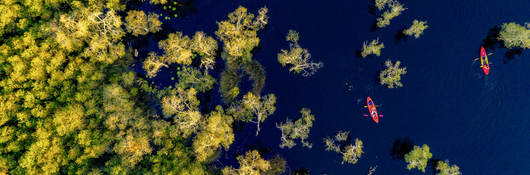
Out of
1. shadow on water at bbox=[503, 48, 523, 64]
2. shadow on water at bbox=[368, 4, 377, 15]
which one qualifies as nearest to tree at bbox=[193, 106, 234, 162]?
shadow on water at bbox=[368, 4, 377, 15]

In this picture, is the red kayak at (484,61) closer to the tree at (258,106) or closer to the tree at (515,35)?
the tree at (515,35)

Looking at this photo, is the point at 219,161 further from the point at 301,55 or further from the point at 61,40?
the point at 61,40

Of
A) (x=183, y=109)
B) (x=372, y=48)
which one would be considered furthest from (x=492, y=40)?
(x=183, y=109)

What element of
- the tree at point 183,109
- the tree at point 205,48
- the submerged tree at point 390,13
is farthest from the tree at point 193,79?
the submerged tree at point 390,13

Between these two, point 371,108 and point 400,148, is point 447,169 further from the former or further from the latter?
point 371,108

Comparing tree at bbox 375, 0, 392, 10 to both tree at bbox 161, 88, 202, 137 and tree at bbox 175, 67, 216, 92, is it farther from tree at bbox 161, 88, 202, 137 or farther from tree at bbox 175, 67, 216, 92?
tree at bbox 161, 88, 202, 137

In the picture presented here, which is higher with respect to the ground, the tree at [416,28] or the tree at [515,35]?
the tree at [515,35]
